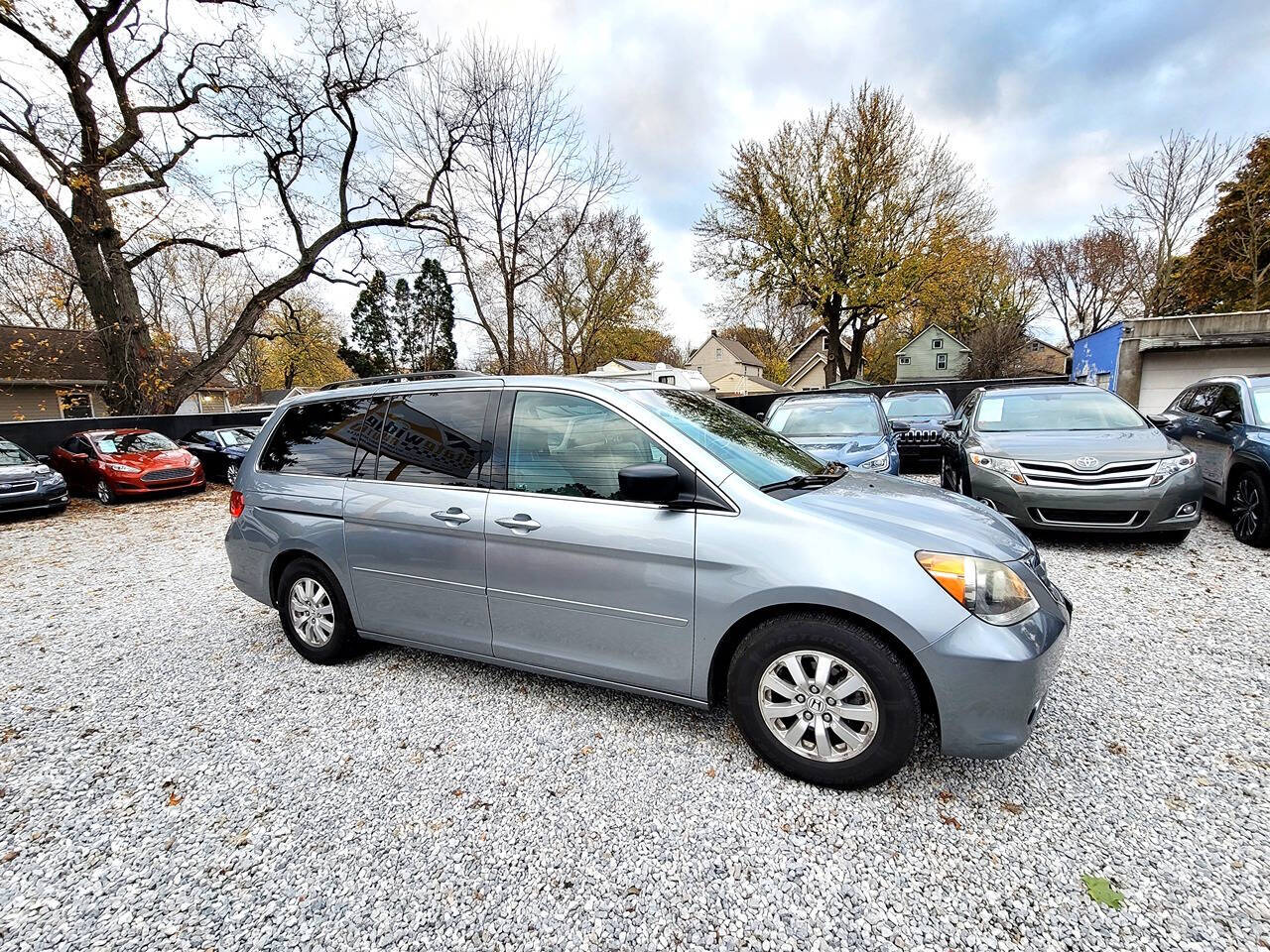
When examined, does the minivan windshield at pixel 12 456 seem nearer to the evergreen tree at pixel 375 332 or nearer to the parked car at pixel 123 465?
the parked car at pixel 123 465

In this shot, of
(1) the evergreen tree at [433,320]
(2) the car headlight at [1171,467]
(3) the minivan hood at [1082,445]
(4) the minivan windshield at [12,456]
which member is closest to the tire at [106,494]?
(4) the minivan windshield at [12,456]

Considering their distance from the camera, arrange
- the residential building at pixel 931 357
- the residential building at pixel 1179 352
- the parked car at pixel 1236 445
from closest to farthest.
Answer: the parked car at pixel 1236 445 → the residential building at pixel 1179 352 → the residential building at pixel 931 357

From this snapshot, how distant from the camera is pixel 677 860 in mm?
1829

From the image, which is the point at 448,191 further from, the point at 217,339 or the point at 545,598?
the point at 217,339

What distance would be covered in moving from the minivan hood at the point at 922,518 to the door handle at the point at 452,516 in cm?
161

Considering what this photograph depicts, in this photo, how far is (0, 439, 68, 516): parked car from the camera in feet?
28.2

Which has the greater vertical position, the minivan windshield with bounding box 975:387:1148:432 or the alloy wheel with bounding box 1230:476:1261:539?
the minivan windshield with bounding box 975:387:1148:432

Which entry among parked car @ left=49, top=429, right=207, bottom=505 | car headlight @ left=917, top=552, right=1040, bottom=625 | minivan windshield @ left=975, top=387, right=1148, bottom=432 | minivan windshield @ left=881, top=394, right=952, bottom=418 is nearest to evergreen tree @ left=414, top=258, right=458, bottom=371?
parked car @ left=49, top=429, right=207, bottom=505

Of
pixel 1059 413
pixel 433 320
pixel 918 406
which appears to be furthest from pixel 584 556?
pixel 433 320

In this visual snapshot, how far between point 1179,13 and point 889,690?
18.3 meters

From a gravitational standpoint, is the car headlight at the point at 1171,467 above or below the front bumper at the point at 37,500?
above

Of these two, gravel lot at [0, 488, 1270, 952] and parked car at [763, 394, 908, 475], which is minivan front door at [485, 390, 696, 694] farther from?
parked car at [763, 394, 908, 475]

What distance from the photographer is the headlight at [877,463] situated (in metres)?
6.23

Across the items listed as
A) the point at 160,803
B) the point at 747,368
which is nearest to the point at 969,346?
the point at 747,368
